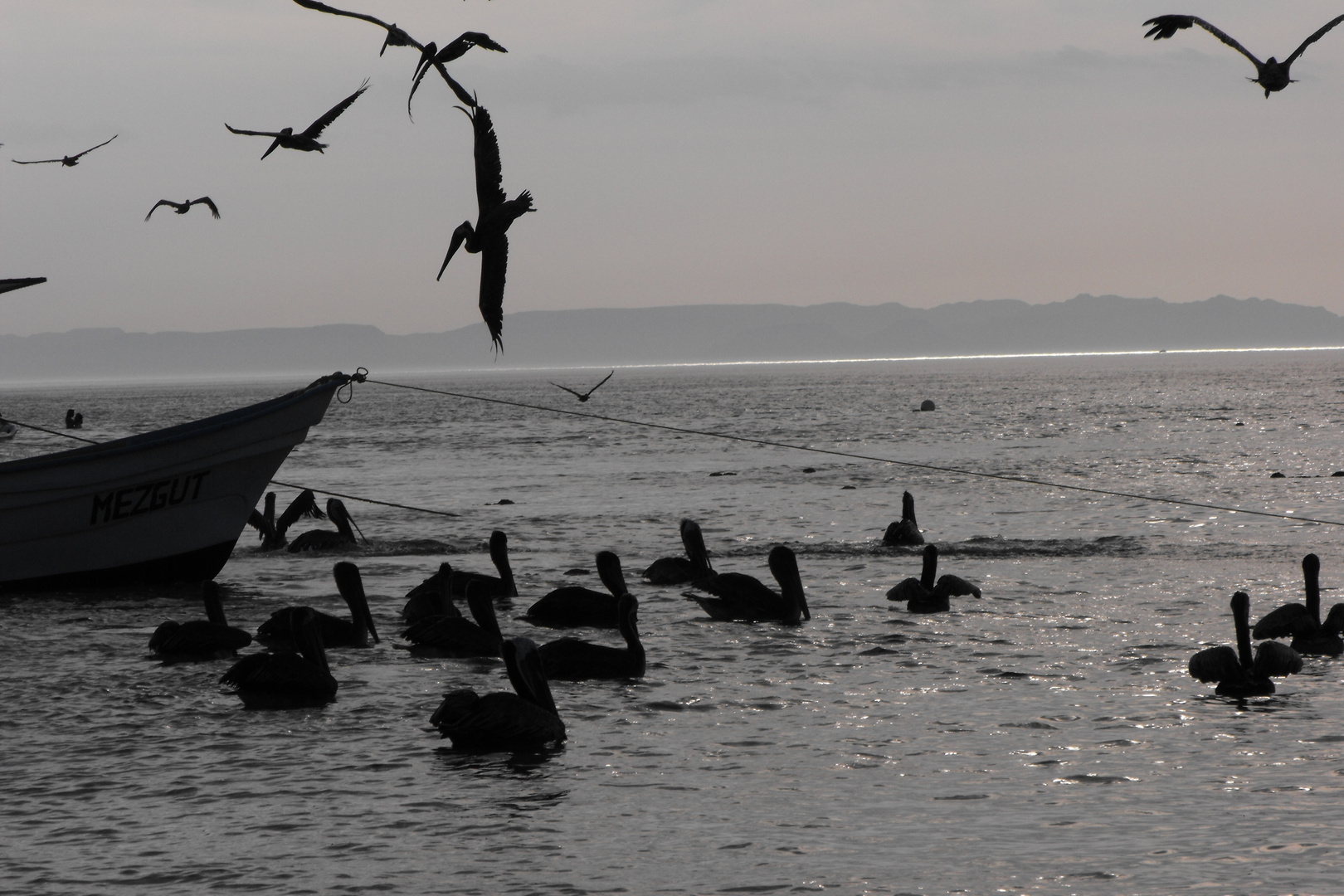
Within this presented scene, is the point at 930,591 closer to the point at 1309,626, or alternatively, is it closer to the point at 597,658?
the point at 1309,626

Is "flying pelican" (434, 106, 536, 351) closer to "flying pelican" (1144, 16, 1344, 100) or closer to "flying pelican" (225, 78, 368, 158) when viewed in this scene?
"flying pelican" (225, 78, 368, 158)

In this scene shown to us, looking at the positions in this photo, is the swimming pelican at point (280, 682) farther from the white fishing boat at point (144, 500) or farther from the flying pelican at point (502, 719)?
the white fishing boat at point (144, 500)

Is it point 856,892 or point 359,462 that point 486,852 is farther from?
point 359,462

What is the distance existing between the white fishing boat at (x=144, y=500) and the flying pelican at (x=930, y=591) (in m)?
7.92

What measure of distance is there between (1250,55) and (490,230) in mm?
6921

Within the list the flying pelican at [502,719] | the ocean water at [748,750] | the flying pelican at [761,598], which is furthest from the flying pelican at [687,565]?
the flying pelican at [502,719]

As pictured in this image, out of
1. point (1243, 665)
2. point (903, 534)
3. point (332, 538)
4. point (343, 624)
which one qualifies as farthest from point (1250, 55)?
point (332, 538)

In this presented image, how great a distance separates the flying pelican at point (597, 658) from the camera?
12.2m

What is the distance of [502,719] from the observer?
9.71 m

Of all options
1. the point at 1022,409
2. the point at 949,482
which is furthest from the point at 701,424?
the point at 949,482

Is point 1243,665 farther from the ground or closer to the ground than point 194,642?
closer to the ground

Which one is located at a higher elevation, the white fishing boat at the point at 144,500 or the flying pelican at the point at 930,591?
the white fishing boat at the point at 144,500

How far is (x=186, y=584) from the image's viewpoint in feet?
64.1

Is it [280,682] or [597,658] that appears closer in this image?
[280,682]
